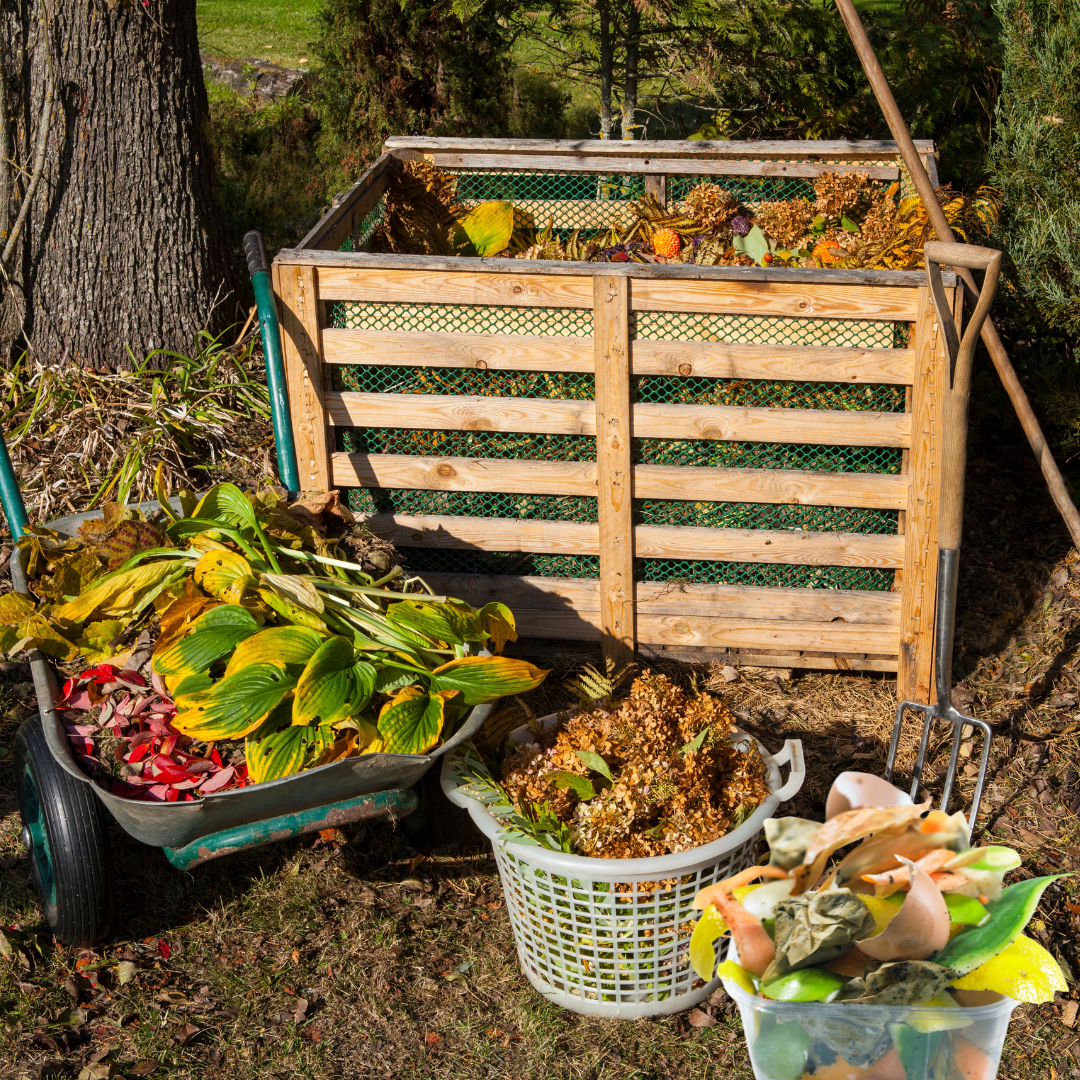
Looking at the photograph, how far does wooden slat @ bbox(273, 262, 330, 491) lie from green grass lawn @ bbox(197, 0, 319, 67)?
6.92 metres

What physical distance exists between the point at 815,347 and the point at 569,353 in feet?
2.39

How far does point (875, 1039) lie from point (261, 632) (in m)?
1.58

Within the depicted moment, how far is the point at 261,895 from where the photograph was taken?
2928mm

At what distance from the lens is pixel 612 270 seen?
322 cm

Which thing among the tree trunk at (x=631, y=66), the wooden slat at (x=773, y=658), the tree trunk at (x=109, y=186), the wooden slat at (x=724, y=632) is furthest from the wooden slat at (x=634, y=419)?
the tree trunk at (x=631, y=66)

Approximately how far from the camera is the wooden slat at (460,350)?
335cm

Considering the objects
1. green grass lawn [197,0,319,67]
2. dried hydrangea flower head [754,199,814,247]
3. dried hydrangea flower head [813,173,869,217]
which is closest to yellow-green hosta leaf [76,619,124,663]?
dried hydrangea flower head [754,199,814,247]

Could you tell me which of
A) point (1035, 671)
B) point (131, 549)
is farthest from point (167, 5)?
point (1035, 671)

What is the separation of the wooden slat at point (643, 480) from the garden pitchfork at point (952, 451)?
0.59 m

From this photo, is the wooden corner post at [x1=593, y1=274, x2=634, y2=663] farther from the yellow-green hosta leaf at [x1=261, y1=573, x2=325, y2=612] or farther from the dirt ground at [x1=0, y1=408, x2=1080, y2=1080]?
the yellow-green hosta leaf at [x1=261, y1=573, x2=325, y2=612]

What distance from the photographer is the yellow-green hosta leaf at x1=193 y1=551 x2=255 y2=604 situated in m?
2.62

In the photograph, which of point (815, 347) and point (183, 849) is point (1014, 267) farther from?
point (183, 849)

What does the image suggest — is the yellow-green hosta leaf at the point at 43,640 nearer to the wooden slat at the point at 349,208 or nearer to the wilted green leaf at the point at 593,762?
the wilted green leaf at the point at 593,762

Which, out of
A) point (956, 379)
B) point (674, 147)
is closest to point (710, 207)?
point (674, 147)
